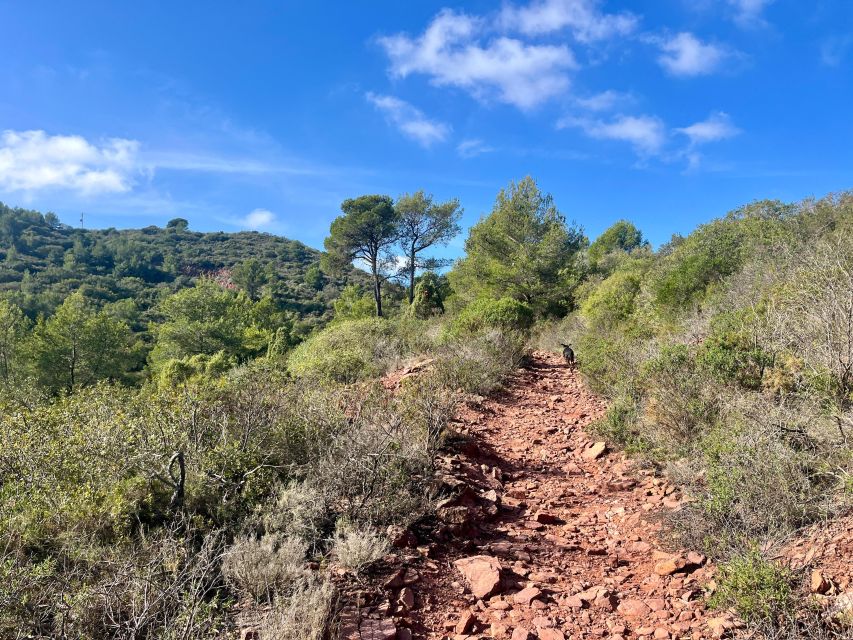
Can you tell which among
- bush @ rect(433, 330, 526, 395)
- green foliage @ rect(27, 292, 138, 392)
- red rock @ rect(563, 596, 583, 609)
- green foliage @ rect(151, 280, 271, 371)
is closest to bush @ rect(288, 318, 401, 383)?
bush @ rect(433, 330, 526, 395)

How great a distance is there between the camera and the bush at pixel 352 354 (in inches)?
368

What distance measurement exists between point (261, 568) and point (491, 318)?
394 inches

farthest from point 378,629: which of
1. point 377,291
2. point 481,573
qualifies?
point 377,291

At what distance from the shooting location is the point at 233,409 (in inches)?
183

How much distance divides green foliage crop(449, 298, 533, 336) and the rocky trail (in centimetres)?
599

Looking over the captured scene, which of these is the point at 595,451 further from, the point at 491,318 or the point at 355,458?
the point at 491,318

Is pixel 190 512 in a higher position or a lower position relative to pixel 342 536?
higher

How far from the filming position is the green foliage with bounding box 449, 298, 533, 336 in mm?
11867

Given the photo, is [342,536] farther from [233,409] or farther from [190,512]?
[233,409]

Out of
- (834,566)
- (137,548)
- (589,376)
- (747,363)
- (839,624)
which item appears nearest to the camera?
(839,624)

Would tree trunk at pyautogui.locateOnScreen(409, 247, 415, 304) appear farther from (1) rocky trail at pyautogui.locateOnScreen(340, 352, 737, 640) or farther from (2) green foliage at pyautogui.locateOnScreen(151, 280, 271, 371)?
(1) rocky trail at pyautogui.locateOnScreen(340, 352, 737, 640)

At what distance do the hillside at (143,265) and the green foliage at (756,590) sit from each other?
27470 millimetres

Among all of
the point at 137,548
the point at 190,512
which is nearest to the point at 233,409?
the point at 190,512

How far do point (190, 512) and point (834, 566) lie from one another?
3991mm
